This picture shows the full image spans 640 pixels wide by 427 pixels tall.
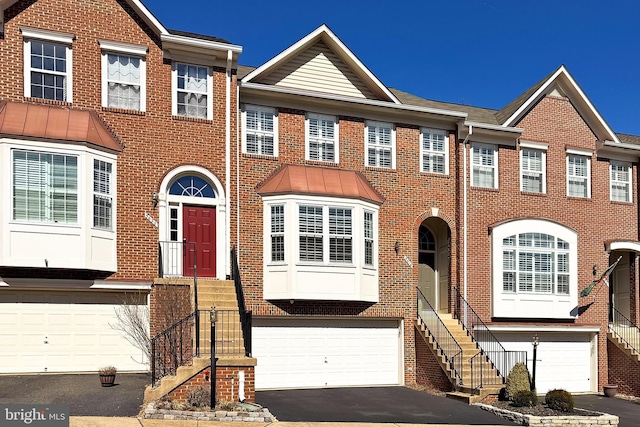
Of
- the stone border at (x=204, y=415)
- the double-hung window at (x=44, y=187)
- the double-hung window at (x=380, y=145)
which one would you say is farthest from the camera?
the double-hung window at (x=380, y=145)

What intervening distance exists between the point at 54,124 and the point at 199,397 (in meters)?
7.34

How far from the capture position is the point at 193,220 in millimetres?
19000

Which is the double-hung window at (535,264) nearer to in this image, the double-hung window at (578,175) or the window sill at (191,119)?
the double-hung window at (578,175)

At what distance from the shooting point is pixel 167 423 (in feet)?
43.0

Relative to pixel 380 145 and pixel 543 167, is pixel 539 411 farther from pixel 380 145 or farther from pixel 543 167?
pixel 543 167

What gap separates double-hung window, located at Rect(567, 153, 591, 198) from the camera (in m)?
24.1

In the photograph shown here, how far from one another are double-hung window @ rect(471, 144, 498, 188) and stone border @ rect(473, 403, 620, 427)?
818 centimetres

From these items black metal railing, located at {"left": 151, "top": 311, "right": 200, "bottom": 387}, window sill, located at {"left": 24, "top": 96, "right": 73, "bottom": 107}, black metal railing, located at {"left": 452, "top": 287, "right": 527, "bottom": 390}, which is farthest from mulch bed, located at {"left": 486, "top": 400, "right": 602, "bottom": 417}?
window sill, located at {"left": 24, "top": 96, "right": 73, "bottom": 107}

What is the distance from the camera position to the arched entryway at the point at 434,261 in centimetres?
2261

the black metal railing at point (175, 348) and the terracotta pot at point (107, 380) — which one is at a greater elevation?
the black metal railing at point (175, 348)

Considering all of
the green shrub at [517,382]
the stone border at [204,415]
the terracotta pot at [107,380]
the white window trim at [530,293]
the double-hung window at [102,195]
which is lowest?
the green shrub at [517,382]

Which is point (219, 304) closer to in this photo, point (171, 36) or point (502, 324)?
point (171, 36)

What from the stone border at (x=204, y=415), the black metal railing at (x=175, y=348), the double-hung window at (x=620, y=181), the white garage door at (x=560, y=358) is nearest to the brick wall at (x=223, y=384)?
the stone border at (x=204, y=415)

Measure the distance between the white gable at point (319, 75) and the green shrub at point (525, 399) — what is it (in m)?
9.45
